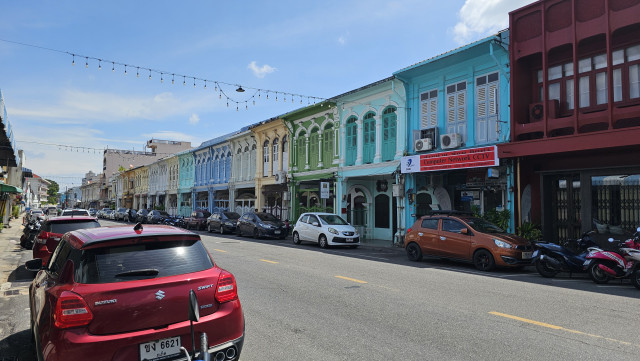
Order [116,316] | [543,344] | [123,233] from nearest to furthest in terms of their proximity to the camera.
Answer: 1. [116,316]
2. [123,233]
3. [543,344]

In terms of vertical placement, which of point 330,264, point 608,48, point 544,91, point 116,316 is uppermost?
point 608,48

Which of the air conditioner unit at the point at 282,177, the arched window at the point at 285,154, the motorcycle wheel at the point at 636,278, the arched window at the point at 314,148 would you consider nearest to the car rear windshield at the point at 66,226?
the motorcycle wheel at the point at 636,278

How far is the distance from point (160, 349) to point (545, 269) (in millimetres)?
10313

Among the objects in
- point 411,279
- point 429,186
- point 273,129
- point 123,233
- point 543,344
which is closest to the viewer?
point 123,233

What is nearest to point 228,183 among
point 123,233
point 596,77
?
point 596,77

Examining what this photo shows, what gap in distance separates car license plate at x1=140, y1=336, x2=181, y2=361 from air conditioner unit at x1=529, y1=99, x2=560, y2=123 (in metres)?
14.7

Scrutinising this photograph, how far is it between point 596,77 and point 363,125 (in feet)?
36.8

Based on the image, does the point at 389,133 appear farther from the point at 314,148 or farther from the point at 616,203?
the point at 616,203

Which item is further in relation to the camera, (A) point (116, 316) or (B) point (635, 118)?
(B) point (635, 118)

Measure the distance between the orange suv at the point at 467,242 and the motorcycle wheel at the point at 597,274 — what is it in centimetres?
181

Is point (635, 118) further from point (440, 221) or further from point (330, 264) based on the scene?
point (330, 264)

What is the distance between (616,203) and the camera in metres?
13.8

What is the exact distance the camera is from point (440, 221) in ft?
44.5

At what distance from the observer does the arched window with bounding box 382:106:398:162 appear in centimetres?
2134
